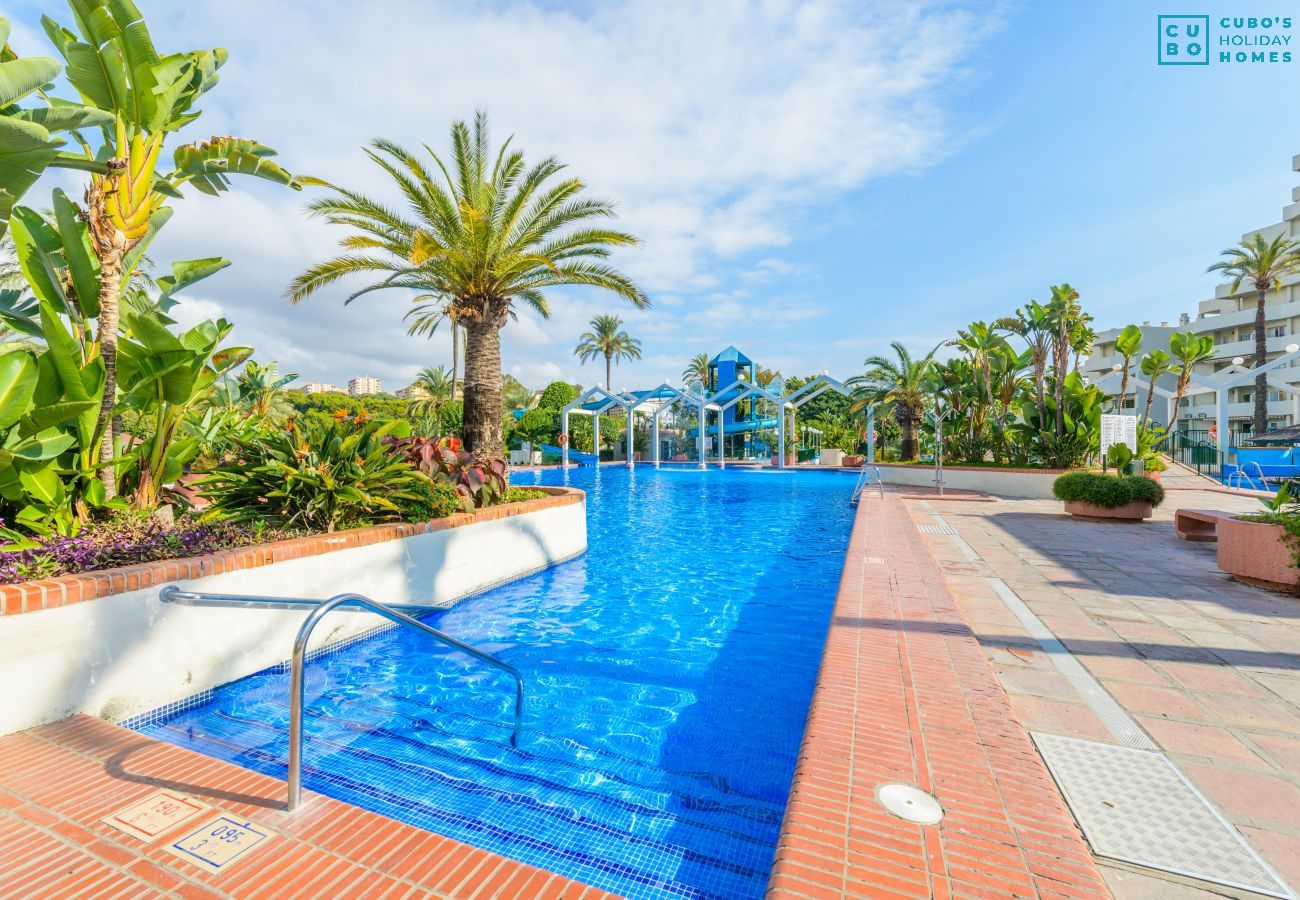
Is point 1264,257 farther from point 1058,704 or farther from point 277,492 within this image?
point 277,492

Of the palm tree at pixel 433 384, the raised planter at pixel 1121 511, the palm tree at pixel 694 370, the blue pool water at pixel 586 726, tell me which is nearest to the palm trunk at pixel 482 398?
the blue pool water at pixel 586 726

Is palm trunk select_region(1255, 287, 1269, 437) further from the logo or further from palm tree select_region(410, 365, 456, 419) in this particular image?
palm tree select_region(410, 365, 456, 419)

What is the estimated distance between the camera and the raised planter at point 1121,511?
10.8 meters

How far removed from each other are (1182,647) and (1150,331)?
54.5 meters

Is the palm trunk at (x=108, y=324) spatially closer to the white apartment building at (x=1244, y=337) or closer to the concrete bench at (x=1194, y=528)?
the concrete bench at (x=1194, y=528)

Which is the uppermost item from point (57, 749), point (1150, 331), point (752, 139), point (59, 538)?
point (1150, 331)

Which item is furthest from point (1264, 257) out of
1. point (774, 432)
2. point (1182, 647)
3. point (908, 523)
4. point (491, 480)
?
point (491, 480)

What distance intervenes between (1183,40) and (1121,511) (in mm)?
8635

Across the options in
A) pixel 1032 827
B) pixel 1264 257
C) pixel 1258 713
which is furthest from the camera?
pixel 1264 257

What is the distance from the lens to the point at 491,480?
8492mm

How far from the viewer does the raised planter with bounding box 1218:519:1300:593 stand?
5508 millimetres

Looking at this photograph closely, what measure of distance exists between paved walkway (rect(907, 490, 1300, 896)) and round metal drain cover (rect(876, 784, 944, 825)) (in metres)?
0.58

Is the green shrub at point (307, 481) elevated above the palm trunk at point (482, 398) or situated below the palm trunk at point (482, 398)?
below

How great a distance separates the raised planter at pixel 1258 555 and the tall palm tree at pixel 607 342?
1838 inches
